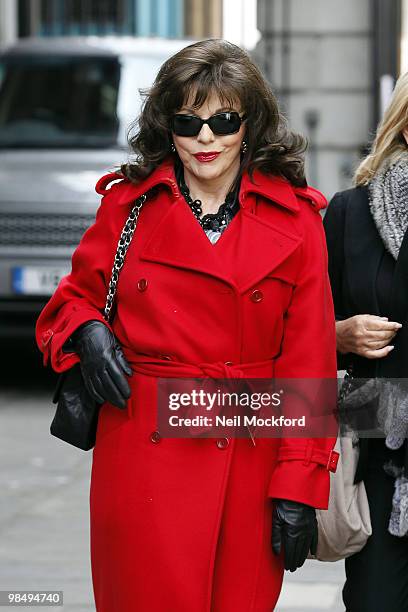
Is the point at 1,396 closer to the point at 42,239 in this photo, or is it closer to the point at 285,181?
the point at 42,239

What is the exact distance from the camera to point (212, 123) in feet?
11.0

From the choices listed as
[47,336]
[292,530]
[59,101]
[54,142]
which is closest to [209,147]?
[47,336]

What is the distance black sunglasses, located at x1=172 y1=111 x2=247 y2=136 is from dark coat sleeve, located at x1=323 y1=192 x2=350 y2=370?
1.99ft

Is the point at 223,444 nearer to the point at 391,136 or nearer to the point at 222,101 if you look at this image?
the point at 222,101

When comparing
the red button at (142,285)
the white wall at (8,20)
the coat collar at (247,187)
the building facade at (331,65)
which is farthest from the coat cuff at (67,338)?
the white wall at (8,20)

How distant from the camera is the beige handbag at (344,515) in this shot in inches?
143

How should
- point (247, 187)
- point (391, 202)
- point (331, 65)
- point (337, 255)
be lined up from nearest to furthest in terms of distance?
point (247, 187), point (391, 202), point (337, 255), point (331, 65)

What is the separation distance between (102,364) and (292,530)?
585 millimetres

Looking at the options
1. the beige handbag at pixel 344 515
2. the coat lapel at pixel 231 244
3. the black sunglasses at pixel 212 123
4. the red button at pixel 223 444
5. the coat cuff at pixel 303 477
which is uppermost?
the black sunglasses at pixel 212 123

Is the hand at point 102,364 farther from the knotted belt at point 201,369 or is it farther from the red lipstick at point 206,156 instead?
the red lipstick at point 206,156

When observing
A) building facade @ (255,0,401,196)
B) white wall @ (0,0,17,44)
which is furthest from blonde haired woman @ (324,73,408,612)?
white wall @ (0,0,17,44)

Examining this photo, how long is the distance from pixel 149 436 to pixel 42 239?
18.9ft

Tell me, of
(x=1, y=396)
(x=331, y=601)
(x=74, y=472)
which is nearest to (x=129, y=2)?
(x=1, y=396)

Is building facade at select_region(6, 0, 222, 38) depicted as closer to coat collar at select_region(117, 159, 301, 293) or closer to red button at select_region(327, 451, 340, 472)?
coat collar at select_region(117, 159, 301, 293)
